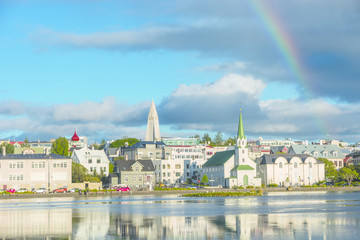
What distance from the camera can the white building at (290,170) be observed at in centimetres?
16262

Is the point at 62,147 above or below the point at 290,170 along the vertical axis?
above

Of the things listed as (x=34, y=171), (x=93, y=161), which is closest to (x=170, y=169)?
(x=93, y=161)

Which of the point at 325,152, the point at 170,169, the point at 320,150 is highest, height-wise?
the point at 320,150

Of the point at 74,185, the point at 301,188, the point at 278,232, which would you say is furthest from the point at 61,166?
the point at 278,232

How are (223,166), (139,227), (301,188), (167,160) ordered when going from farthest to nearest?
(167,160), (223,166), (301,188), (139,227)

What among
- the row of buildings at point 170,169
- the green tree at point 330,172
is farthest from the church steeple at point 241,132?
the green tree at point 330,172

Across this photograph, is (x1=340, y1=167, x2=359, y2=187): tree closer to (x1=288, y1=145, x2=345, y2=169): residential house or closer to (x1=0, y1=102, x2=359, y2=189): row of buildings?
(x1=0, y1=102, x2=359, y2=189): row of buildings

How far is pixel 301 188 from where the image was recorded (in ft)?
494

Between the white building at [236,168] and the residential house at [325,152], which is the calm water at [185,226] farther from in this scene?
the residential house at [325,152]

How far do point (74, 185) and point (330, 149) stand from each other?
3819 inches

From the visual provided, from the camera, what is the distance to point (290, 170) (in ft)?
540

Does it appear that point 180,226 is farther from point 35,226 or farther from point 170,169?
point 170,169

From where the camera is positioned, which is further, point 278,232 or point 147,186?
point 147,186

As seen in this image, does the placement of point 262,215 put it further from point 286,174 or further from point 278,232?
point 286,174
